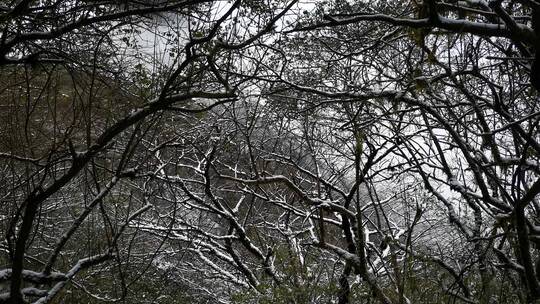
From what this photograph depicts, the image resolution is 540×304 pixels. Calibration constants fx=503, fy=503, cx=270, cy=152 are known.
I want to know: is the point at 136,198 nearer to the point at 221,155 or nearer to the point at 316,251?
the point at 221,155

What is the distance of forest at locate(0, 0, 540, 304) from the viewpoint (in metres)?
3.64

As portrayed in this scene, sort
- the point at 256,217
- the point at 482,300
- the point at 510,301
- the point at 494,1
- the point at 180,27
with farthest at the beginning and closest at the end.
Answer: the point at 256,217 < the point at 180,27 < the point at 510,301 < the point at 482,300 < the point at 494,1

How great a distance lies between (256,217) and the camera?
37.4ft

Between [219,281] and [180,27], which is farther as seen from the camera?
[219,281]

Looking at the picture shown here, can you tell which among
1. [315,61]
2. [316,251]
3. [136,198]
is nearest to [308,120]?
[315,61]

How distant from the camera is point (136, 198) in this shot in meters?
10.9

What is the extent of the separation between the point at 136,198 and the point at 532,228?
28.0 feet

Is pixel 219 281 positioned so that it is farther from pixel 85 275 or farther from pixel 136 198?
pixel 85 275

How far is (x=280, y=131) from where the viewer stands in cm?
962

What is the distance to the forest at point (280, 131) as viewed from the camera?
12.0ft

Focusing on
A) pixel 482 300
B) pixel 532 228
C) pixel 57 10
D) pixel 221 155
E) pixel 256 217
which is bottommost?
pixel 482 300

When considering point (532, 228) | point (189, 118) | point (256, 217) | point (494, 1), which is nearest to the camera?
point (494, 1)

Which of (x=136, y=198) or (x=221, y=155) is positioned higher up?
(x=221, y=155)

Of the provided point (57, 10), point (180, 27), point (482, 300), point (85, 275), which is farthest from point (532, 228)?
point (85, 275)
